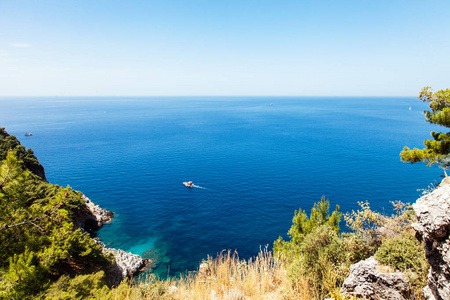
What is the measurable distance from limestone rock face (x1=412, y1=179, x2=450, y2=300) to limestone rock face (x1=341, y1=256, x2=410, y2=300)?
143cm

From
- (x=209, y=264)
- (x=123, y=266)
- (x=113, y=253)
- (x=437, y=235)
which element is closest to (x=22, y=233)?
(x=209, y=264)

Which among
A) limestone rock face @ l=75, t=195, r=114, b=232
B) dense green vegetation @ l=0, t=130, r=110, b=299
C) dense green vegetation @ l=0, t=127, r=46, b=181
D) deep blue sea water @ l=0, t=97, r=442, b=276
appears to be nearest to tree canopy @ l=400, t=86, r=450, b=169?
dense green vegetation @ l=0, t=130, r=110, b=299

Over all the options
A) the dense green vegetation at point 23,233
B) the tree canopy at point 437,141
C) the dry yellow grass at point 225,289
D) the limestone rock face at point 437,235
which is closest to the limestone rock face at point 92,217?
the dense green vegetation at point 23,233

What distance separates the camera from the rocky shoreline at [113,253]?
2388 centimetres

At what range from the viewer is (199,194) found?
4678cm

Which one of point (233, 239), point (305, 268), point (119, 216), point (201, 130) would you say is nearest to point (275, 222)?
point (233, 239)

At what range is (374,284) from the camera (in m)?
7.19

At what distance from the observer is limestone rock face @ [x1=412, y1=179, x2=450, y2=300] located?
4883mm

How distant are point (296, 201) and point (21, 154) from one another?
155 feet

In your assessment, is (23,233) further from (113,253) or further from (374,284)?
(113,253)

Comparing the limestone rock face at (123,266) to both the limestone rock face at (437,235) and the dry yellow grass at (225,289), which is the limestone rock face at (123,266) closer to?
the dry yellow grass at (225,289)

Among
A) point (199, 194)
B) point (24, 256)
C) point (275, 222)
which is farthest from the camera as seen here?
point (199, 194)

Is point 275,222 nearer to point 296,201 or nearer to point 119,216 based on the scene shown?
point 296,201

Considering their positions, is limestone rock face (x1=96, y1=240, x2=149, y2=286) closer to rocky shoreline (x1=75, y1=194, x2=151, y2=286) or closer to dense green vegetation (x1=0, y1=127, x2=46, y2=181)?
rocky shoreline (x1=75, y1=194, x2=151, y2=286)
